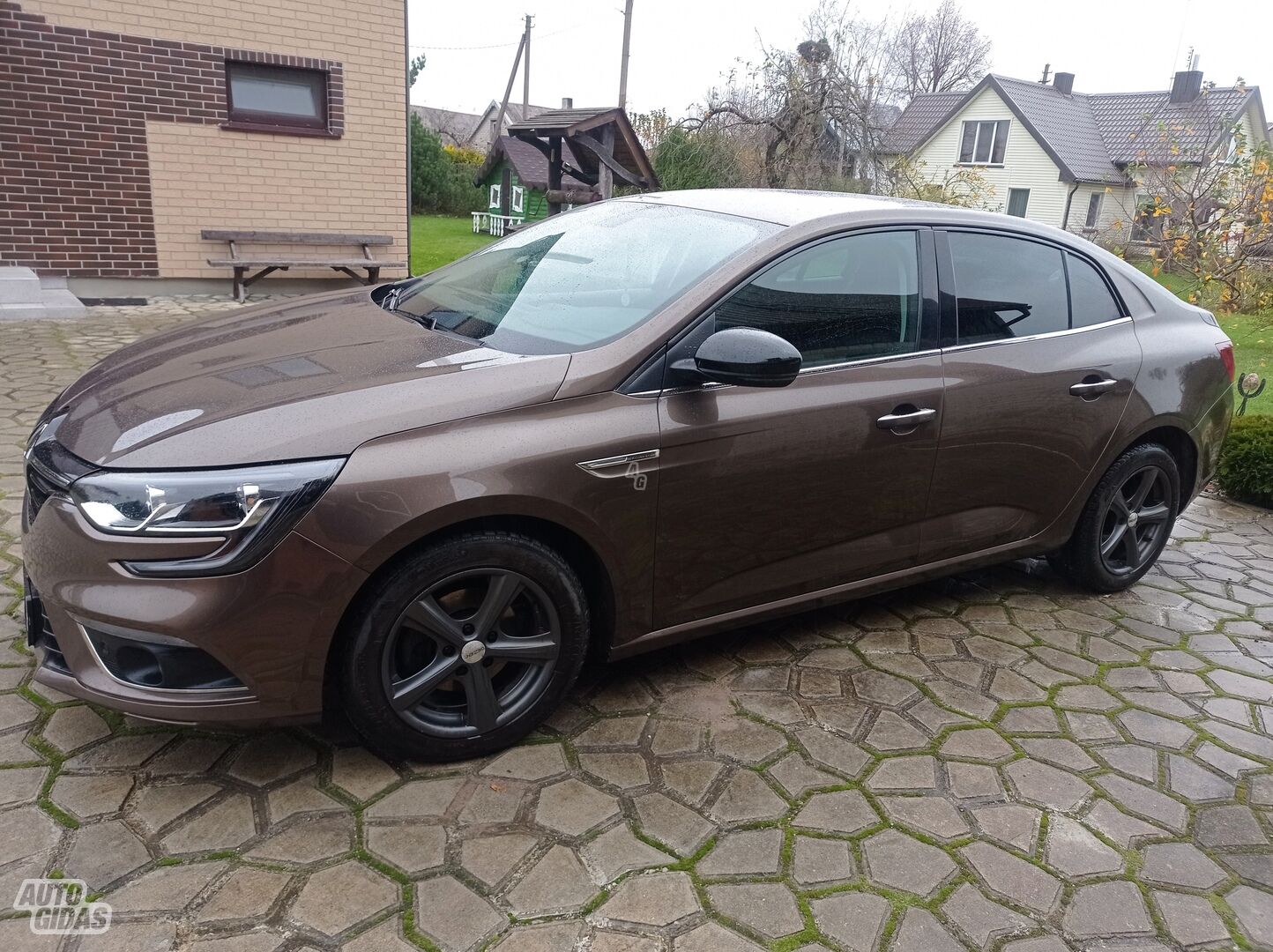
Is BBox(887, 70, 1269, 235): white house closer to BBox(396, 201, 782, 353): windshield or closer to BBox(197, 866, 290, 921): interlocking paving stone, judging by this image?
BBox(396, 201, 782, 353): windshield

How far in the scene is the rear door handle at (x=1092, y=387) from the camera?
3643 mm

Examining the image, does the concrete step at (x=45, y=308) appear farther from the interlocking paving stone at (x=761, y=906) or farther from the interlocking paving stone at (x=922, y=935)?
the interlocking paving stone at (x=922, y=935)

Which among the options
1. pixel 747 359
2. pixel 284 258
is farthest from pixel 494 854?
pixel 284 258

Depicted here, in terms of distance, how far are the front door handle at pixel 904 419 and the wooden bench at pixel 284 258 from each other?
905cm

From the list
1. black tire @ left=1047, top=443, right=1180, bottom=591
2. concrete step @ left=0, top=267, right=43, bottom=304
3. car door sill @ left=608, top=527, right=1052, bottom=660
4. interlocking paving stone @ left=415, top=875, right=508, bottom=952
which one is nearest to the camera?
interlocking paving stone @ left=415, top=875, right=508, bottom=952

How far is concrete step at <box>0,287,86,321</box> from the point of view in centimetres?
873

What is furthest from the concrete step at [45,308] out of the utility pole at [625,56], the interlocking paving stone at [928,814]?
the utility pole at [625,56]

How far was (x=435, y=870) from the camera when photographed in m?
2.32

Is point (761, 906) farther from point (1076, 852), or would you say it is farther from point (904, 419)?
point (904, 419)

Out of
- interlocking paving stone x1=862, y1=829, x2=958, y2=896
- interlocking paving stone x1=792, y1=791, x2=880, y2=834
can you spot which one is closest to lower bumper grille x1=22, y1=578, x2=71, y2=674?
interlocking paving stone x1=792, y1=791, x2=880, y2=834

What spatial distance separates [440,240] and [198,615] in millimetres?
20616

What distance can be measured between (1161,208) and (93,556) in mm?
11601

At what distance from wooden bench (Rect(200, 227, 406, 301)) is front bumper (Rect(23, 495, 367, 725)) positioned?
348 inches

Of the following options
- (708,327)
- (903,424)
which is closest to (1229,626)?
(903,424)
